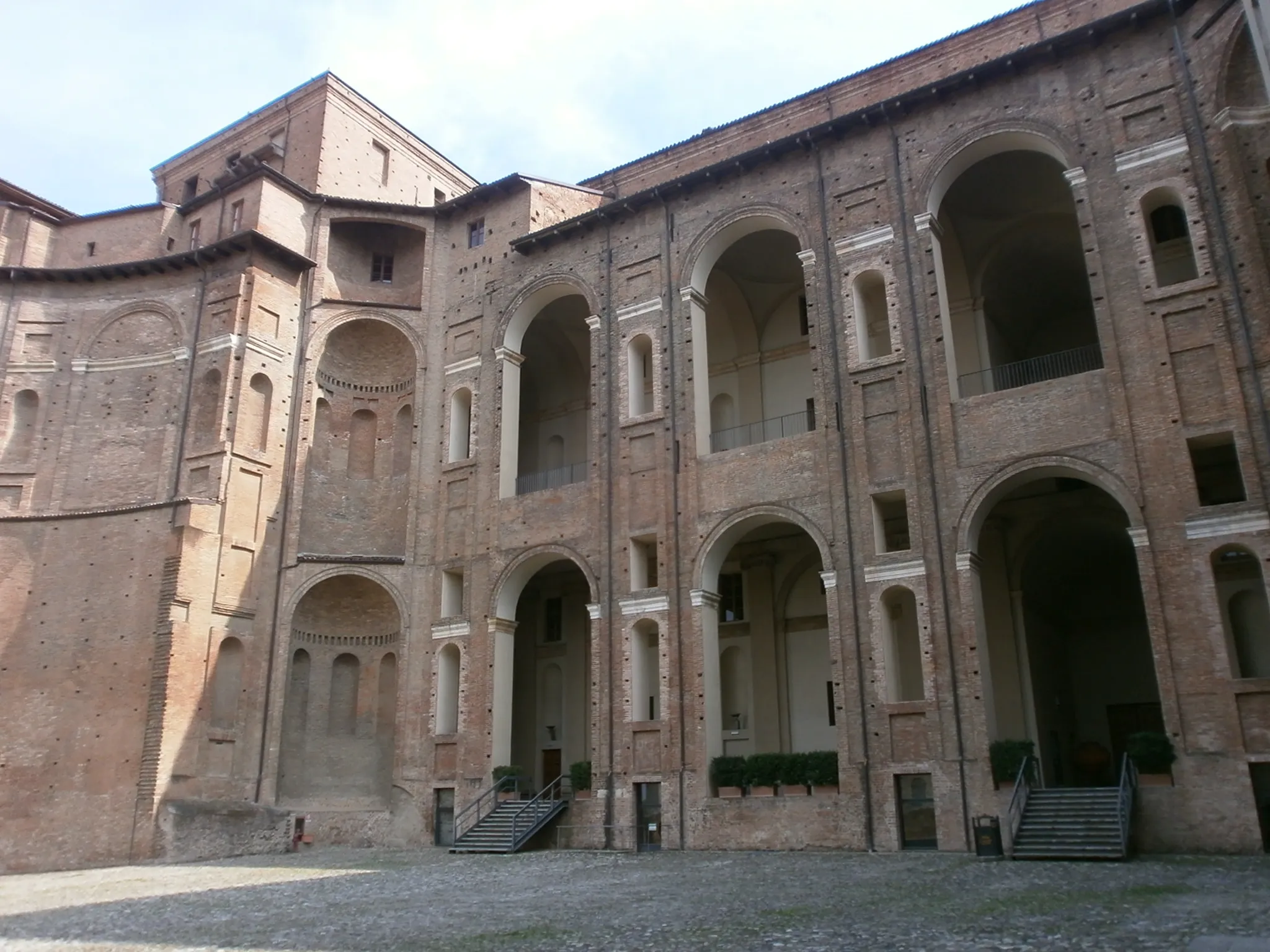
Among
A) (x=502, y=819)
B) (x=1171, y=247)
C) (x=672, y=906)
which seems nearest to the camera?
(x=672, y=906)

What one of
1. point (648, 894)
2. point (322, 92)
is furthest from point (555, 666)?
point (322, 92)

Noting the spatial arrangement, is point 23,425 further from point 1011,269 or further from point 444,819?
point 1011,269

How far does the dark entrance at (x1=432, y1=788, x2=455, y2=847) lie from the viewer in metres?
23.1

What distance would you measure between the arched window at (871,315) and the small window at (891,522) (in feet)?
8.81

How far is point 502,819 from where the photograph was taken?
21531mm

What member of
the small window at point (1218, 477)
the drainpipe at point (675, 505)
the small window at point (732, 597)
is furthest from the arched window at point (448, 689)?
the small window at point (1218, 477)

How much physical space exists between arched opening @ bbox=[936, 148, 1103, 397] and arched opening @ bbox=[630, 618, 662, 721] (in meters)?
8.17

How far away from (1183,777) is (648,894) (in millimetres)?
8387

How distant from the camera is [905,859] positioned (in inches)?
648

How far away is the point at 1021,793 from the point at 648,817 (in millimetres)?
7200

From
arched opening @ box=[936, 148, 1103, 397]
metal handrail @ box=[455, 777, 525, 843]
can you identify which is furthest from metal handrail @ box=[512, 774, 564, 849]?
arched opening @ box=[936, 148, 1103, 397]

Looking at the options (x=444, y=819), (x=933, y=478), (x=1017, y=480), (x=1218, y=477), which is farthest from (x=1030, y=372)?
(x=444, y=819)

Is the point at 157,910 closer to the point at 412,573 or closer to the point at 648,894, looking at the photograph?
the point at 648,894

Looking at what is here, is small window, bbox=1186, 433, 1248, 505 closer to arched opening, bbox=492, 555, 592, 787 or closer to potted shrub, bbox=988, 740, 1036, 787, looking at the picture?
potted shrub, bbox=988, 740, 1036, 787
